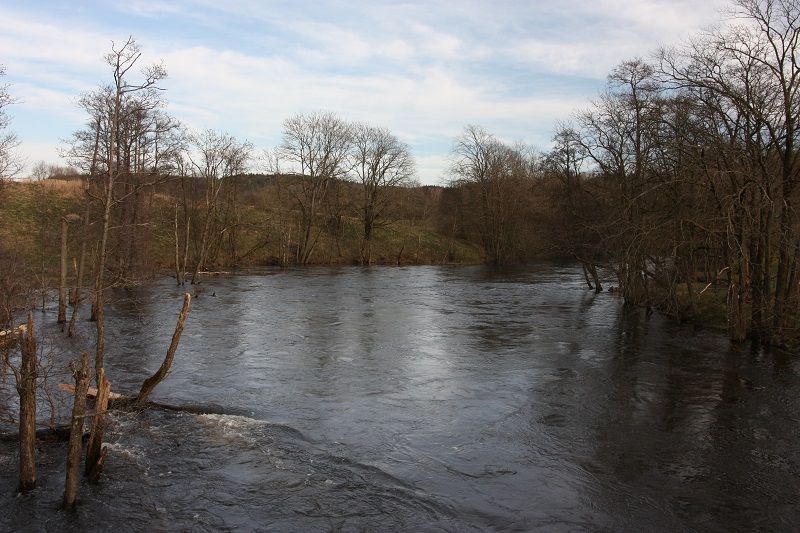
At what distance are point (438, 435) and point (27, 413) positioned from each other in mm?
7017

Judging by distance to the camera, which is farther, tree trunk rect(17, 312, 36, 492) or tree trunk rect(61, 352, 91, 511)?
tree trunk rect(17, 312, 36, 492)

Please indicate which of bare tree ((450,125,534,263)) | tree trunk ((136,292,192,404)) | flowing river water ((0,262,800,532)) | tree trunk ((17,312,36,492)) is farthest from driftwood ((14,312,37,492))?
bare tree ((450,125,534,263))

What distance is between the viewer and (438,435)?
37.4ft

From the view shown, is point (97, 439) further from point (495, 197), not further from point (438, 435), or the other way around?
point (495, 197)

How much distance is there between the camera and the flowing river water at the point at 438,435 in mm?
8336

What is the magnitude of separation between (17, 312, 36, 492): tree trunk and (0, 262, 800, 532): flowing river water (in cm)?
30

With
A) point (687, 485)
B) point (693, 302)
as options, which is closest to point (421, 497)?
point (687, 485)

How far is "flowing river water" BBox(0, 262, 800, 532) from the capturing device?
8336 mm

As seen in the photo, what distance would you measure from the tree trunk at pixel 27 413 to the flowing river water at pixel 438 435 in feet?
0.97

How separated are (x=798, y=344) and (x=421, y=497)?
15.5 metres

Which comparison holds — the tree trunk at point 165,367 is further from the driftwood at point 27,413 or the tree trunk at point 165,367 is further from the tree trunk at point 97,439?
the driftwood at point 27,413

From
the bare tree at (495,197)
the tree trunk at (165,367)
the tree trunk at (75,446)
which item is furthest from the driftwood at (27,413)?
the bare tree at (495,197)

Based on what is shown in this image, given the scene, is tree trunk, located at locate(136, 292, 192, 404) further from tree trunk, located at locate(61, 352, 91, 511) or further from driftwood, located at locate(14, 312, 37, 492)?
tree trunk, located at locate(61, 352, 91, 511)

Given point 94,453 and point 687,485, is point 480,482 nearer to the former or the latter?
point 687,485
